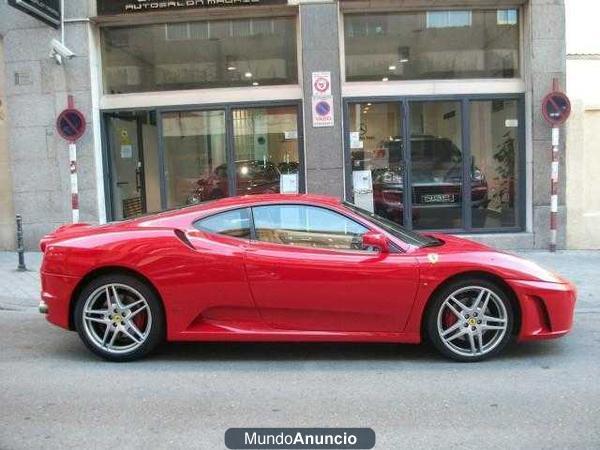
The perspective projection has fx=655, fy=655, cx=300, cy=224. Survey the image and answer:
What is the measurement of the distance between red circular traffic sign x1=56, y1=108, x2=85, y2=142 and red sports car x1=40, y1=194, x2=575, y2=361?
5809 mm

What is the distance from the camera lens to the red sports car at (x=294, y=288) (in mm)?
5145

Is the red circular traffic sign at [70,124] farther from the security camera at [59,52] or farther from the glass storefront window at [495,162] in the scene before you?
the glass storefront window at [495,162]

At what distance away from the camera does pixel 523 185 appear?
11.3 meters

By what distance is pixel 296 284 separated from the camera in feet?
16.8

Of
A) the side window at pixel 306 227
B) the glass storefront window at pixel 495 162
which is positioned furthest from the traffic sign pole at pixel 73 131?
the glass storefront window at pixel 495 162

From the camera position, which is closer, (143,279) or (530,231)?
(143,279)

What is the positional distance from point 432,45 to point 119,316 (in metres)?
8.01

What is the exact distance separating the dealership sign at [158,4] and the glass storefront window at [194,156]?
1.75 metres

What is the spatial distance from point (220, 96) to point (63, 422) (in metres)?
7.99

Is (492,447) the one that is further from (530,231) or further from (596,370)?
(530,231)

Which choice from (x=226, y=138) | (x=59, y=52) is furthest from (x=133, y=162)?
(x=59, y=52)

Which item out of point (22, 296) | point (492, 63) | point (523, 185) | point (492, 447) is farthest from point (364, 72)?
point (492, 447)

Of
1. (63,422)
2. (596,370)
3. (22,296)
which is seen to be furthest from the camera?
(22,296)

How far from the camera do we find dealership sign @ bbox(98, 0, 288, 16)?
1082 centimetres
